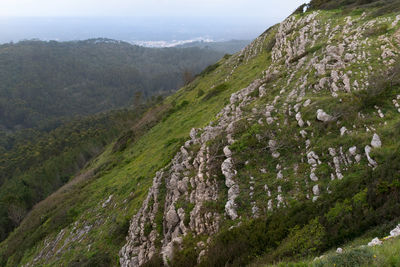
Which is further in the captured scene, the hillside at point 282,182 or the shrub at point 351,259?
the hillside at point 282,182

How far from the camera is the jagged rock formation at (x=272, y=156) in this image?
1022 cm

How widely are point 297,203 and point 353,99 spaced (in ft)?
21.2

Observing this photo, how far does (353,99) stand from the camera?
11953mm

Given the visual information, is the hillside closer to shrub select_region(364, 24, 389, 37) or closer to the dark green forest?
shrub select_region(364, 24, 389, 37)

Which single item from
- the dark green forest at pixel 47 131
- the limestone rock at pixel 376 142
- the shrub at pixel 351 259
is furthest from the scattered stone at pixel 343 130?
the dark green forest at pixel 47 131

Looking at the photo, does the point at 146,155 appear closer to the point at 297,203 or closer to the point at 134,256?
the point at 134,256

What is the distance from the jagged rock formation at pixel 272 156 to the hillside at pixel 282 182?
7cm

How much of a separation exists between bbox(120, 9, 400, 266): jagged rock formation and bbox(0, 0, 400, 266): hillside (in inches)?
2.7

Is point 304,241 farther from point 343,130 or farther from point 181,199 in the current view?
point 181,199

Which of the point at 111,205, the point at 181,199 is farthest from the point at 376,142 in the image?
the point at 111,205

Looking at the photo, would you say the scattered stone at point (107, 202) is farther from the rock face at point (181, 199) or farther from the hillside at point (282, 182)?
the rock face at point (181, 199)

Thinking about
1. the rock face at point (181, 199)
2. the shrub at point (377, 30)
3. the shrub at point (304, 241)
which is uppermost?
the shrub at point (377, 30)

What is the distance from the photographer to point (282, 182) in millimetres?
10617

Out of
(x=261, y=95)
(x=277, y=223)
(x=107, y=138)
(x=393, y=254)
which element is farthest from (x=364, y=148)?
(x=107, y=138)
